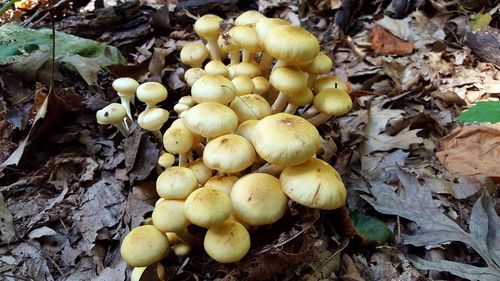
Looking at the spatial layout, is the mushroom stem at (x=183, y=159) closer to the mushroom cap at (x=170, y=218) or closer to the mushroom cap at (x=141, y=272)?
the mushroom cap at (x=170, y=218)

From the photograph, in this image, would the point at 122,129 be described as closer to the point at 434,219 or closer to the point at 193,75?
the point at 193,75

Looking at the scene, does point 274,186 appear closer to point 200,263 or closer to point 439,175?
point 200,263

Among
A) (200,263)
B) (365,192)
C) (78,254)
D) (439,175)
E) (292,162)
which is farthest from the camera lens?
(439,175)

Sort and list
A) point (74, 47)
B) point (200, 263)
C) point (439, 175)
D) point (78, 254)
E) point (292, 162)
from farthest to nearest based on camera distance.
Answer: point (74, 47), point (439, 175), point (78, 254), point (200, 263), point (292, 162)

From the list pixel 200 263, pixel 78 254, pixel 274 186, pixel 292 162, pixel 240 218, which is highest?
pixel 292 162

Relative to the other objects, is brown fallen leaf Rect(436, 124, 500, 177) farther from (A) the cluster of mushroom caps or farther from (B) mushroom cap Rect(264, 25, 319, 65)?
(B) mushroom cap Rect(264, 25, 319, 65)

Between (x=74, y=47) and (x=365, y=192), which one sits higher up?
(x=74, y=47)

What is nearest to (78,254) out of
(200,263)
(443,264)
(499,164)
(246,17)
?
(200,263)

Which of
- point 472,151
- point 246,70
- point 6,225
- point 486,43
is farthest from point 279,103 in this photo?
point 486,43
